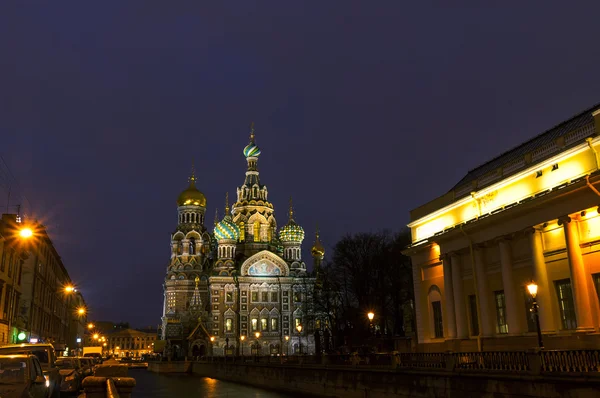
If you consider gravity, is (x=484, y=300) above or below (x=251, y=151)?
below

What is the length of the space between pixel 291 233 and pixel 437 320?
6081cm

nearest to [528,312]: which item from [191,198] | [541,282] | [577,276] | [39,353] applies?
[541,282]

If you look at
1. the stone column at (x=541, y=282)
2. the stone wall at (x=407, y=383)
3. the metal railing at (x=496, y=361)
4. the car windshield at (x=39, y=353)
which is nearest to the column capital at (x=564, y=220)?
the stone column at (x=541, y=282)

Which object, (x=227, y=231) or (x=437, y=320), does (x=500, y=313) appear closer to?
(x=437, y=320)

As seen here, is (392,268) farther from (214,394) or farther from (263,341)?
(263,341)

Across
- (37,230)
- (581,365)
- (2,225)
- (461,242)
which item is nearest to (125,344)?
(37,230)

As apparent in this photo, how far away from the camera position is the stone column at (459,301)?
3020cm

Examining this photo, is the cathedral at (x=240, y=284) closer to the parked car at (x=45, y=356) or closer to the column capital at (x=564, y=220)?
the column capital at (x=564, y=220)

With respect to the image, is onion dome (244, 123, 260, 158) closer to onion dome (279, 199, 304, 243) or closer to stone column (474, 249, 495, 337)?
onion dome (279, 199, 304, 243)

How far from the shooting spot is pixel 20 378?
1254cm

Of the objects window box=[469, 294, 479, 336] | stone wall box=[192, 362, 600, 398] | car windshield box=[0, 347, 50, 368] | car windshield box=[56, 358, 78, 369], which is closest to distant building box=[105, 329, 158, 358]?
stone wall box=[192, 362, 600, 398]

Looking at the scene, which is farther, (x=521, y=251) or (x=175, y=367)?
(x=175, y=367)

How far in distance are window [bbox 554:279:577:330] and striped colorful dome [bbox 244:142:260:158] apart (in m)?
79.0

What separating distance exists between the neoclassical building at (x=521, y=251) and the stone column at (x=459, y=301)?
5 centimetres
